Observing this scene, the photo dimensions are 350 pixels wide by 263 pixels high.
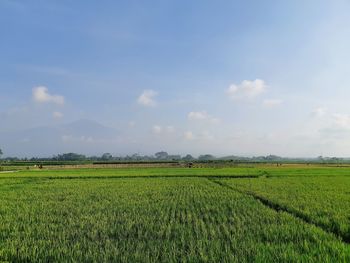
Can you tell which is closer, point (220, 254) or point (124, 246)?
point (220, 254)

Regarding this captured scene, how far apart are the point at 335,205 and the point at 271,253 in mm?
7791

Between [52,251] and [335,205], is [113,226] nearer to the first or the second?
[52,251]

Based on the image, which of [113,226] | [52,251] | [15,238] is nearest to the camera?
[52,251]

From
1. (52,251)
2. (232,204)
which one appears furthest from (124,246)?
(232,204)

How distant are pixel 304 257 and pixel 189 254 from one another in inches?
77.0

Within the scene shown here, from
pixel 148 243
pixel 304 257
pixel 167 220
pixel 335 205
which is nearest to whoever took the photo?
pixel 304 257

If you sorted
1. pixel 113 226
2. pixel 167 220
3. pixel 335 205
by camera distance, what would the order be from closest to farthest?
pixel 113 226 → pixel 167 220 → pixel 335 205

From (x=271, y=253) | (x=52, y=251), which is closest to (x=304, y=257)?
(x=271, y=253)

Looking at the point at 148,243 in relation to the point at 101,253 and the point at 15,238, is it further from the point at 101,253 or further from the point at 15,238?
the point at 15,238

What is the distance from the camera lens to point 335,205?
12750mm

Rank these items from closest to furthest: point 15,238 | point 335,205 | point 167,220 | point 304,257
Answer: point 304,257, point 15,238, point 167,220, point 335,205

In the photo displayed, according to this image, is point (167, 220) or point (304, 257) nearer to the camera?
point (304, 257)

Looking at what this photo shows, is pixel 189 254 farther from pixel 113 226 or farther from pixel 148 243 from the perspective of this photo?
pixel 113 226

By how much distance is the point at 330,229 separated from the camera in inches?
345
